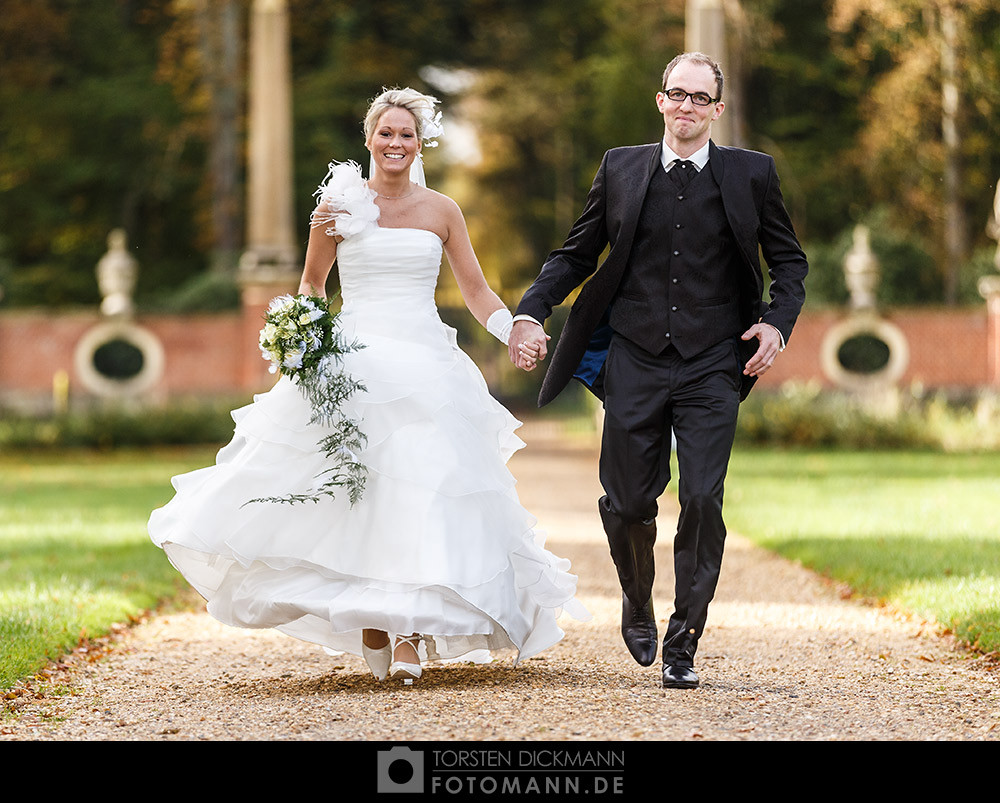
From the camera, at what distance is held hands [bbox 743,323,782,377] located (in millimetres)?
5383

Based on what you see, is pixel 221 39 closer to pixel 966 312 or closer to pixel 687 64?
pixel 966 312

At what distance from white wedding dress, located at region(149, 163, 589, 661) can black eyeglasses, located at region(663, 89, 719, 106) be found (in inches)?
42.3

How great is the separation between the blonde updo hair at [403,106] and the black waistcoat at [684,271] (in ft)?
3.14

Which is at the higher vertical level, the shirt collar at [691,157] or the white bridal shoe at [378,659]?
the shirt collar at [691,157]

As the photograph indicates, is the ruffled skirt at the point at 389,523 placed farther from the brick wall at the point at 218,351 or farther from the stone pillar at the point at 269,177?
the brick wall at the point at 218,351

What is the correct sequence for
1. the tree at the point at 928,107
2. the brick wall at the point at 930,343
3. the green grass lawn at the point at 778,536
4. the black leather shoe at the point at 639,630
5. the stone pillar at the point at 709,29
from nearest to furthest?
the black leather shoe at the point at 639,630, the green grass lawn at the point at 778,536, the stone pillar at the point at 709,29, the brick wall at the point at 930,343, the tree at the point at 928,107

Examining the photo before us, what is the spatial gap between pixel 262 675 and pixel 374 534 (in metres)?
1.08

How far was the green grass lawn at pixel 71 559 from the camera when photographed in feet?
22.4

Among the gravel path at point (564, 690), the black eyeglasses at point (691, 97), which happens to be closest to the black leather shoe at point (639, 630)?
the gravel path at point (564, 690)

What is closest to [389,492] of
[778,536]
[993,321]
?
[778,536]

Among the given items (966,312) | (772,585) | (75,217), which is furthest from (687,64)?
(75,217)

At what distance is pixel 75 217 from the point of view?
3169 cm
